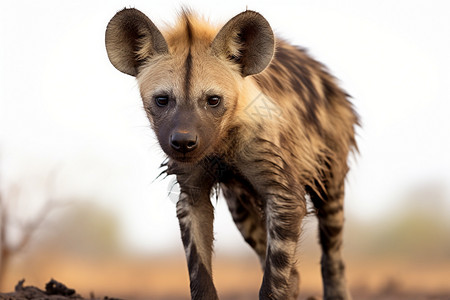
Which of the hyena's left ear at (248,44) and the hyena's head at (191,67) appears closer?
the hyena's head at (191,67)

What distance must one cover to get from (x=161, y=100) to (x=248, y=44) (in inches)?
27.5

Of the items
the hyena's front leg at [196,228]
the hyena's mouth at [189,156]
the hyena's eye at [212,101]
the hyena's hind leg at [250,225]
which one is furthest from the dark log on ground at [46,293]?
the hyena's eye at [212,101]

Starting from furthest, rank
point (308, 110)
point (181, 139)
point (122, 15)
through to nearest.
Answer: point (308, 110) < point (122, 15) < point (181, 139)

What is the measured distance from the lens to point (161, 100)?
4355 mm

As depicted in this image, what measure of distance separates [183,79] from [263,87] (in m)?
0.71

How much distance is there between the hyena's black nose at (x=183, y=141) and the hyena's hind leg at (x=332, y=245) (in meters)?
2.21

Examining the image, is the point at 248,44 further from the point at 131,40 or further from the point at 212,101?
the point at 131,40

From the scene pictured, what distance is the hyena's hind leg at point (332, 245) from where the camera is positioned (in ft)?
19.9

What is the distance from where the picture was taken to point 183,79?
4.30 meters

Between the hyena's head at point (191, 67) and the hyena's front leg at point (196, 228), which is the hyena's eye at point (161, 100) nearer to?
the hyena's head at point (191, 67)

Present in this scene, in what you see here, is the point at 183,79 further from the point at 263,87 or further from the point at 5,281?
the point at 5,281

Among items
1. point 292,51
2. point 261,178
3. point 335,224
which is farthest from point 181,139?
point 335,224

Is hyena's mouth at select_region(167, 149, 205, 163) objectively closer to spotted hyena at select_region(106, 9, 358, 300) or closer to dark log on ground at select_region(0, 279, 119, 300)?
spotted hyena at select_region(106, 9, 358, 300)

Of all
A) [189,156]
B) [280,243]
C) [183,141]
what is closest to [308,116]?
[280,243]
